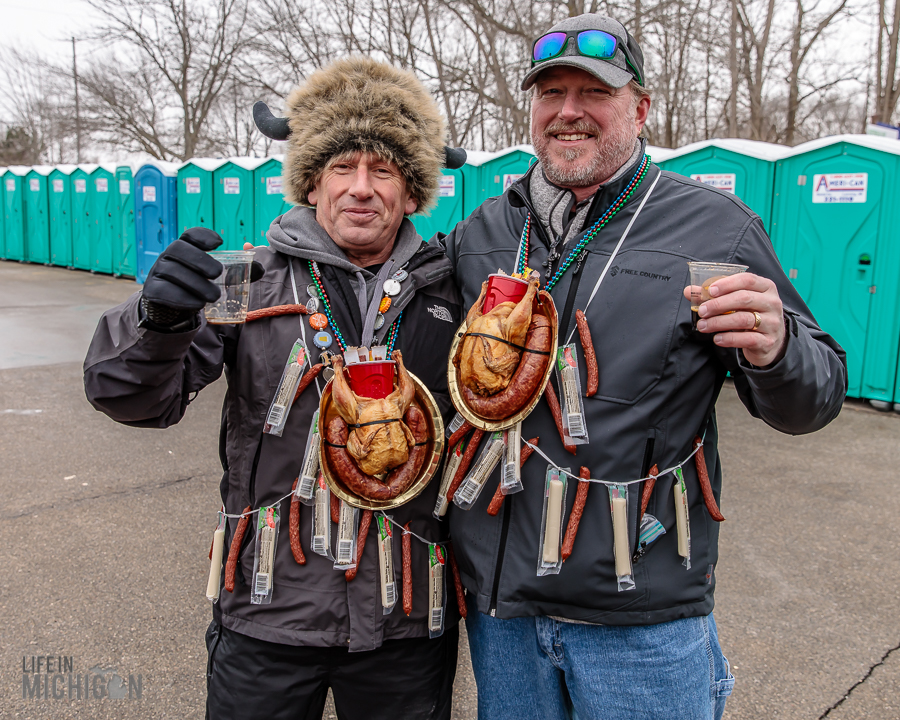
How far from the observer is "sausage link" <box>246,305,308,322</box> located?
79.8 inches

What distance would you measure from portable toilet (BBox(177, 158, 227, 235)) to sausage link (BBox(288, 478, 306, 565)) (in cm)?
1265

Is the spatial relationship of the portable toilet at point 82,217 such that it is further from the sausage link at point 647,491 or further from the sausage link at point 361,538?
the sausage link at point 647,491

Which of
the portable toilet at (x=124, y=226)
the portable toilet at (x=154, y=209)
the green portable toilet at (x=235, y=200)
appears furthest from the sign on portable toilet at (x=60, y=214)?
the green portable toilet at (x=235, y=200)

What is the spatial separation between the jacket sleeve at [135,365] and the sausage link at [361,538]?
0.61 meters

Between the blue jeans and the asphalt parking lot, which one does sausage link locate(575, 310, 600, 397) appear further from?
the asphalt parking lot

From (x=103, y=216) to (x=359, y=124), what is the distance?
56.8 feet

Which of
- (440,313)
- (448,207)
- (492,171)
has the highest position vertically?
(492,171)

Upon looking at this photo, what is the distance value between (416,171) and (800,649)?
2848 mm

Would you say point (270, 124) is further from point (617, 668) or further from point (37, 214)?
point (37, 214)

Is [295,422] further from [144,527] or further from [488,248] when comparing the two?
[144,527]

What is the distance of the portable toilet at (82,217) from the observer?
17.5 m

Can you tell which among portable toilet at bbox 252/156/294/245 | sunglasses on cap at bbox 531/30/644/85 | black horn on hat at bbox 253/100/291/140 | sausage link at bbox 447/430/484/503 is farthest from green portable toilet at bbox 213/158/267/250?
sausage link at bbox 447/430/484/503

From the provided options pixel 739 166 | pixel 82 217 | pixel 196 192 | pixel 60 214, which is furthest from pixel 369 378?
pixel 60 214

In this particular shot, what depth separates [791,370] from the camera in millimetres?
1643
